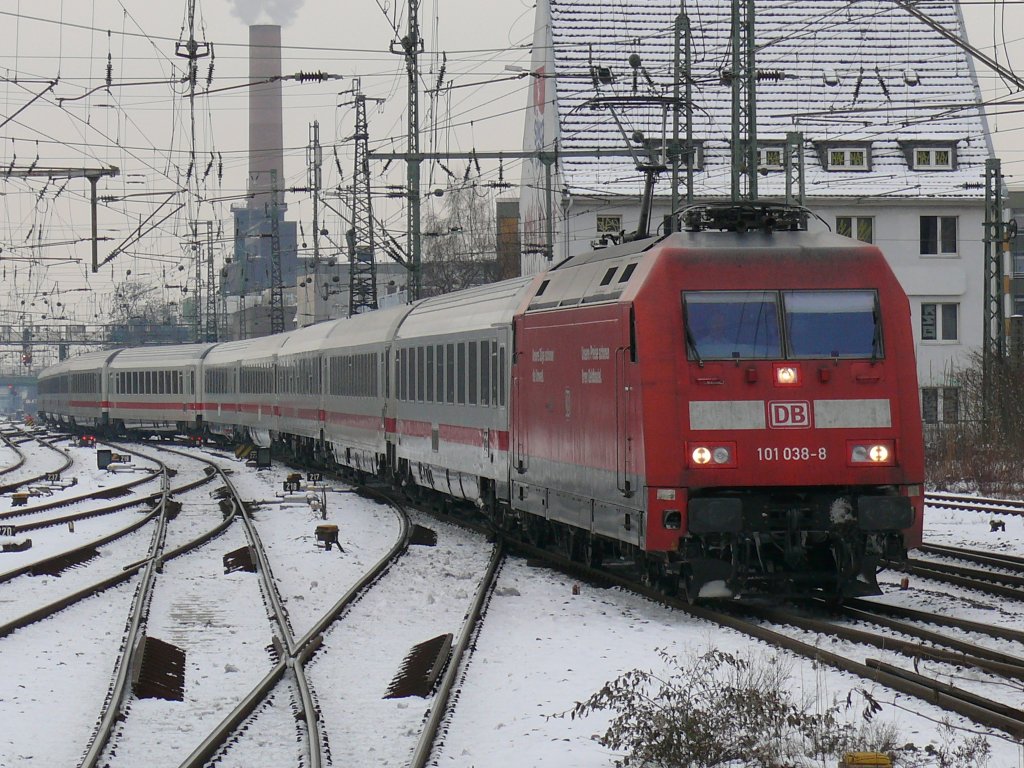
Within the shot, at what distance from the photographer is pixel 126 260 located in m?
74.3

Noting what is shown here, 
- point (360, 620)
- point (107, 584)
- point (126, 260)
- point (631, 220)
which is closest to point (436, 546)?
point (107, 584)

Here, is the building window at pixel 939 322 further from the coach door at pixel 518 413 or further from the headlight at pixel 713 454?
the headlight at pixel 713 454

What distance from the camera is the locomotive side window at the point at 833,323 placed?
12.9 metres

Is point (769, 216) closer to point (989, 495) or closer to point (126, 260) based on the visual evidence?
point (989, 495)

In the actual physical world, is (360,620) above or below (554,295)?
below

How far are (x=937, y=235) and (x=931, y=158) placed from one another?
2.46 meters

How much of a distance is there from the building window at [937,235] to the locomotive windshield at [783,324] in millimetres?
39925

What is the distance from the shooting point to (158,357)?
58844mm

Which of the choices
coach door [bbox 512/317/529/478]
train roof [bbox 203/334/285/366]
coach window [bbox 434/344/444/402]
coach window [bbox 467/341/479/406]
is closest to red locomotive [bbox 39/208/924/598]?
coach door [bbox 512/317/529/478]

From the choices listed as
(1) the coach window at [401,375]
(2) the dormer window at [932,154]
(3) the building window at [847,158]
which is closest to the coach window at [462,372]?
(1) the coach window at [401,375]

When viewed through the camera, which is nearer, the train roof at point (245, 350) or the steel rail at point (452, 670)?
the steel rail at point (452, 670)

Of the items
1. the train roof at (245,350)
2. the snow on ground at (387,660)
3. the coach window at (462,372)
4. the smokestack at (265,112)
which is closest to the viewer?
the snow on ground at (387,660)

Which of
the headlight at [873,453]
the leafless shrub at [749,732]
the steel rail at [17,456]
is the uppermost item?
the headlight at [873,453]

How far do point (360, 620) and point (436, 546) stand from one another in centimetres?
615
